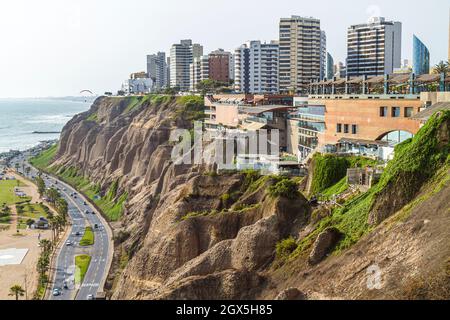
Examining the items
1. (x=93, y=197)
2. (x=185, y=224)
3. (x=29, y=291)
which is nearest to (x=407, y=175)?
(x=185, y=224)

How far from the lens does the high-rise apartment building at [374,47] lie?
129625 millimetres

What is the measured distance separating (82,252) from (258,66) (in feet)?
288

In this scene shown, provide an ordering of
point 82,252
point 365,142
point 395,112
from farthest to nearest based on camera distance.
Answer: point 82,252 < point 365,142 < point 395,112

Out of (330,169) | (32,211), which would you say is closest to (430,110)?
(330,169)

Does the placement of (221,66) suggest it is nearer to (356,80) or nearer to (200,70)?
(200,70)

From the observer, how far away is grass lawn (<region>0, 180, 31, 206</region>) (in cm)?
11744

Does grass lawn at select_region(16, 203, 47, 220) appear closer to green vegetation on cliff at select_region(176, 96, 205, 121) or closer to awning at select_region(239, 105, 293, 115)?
green vegetation on cliff at select_region(176, 96, 205, 121)

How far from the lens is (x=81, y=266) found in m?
74.0

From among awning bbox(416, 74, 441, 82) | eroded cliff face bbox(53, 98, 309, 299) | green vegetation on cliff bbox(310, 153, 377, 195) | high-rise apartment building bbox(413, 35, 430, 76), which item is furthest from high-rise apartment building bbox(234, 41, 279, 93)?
green vegetation on cliff bbox(310, 153, 377, 195)

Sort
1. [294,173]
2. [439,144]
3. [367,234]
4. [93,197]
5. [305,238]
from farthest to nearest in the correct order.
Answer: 1. [93,197]
2. [294,173]
3. [305,238]
4. [439,144]
5. [367,234]

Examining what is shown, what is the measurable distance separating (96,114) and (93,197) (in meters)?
60.2

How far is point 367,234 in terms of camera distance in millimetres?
31094

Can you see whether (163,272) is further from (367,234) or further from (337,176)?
(367,234)

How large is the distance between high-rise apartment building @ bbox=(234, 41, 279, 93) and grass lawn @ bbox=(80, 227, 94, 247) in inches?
2898
